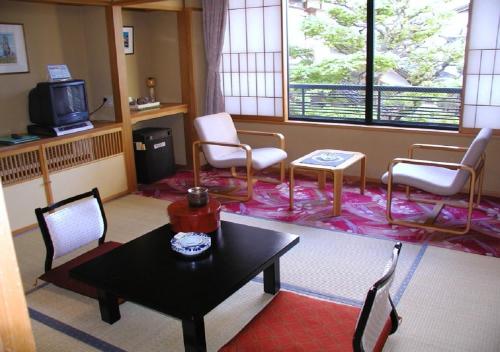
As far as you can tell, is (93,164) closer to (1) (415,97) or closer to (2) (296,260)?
(2) (296,260)

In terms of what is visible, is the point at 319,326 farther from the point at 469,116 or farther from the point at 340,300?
the point at 469,116

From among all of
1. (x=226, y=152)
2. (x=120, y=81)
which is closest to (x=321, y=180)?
(x=226, y=152)

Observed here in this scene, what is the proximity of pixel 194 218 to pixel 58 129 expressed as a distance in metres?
2.13

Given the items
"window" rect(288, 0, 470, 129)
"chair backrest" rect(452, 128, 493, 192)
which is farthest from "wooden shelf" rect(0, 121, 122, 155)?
"chair backrest" rect(452, 128, 493, 192)

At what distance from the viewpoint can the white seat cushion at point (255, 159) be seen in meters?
4.39

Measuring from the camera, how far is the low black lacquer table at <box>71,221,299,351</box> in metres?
2.04

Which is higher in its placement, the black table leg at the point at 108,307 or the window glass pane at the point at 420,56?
the window glass pane at the point at 420,56

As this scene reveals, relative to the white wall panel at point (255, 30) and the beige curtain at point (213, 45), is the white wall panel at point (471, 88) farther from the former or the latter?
the beige curtain at point (213, 45)

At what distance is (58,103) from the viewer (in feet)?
13.5

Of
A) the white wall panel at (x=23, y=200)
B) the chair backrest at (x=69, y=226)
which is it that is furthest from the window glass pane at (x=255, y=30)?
the chair backrest at (x=69, y=226)

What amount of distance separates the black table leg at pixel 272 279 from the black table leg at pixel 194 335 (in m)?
0.75

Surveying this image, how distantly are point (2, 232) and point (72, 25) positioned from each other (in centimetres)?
448

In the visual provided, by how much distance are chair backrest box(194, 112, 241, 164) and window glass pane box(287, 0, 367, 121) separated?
2087mm

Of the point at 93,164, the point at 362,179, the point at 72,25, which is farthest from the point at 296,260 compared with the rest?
the point at 72,25
